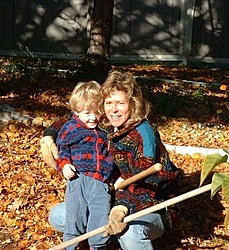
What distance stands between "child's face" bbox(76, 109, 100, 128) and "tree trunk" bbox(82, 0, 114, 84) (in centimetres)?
390

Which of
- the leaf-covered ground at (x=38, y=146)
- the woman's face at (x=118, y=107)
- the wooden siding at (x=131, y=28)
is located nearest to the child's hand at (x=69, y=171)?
the woman's face at (x=118, y=107)

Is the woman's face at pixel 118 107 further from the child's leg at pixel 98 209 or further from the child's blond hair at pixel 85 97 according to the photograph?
the child's leg at pixel 98 209

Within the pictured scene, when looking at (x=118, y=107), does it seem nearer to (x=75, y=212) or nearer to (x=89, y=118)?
(x=89, y=118)

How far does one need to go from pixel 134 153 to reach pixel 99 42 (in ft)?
14.9

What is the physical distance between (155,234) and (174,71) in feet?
26.1

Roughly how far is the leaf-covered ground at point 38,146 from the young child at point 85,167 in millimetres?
483

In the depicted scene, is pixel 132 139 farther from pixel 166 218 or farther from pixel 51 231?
pixel 51 231

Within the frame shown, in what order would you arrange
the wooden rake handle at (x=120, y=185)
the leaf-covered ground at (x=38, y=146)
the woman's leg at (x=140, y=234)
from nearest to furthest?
the wooden rake handle at (x=120, y=185)
the woman's leg at (x=140, y=234)
the leaf-covered ground at (x=38, y=146)

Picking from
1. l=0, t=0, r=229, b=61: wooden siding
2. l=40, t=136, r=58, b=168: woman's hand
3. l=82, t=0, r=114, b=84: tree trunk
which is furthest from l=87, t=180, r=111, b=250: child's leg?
l=0, t=0, r=229, b=61: wooden siding

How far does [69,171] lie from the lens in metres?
3.74

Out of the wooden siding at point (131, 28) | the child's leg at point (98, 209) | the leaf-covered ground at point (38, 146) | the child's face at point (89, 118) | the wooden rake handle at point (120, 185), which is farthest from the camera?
the wooden siding at point (131, 28)

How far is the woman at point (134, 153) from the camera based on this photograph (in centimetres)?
355

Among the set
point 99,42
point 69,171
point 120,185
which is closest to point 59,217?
point 69,171

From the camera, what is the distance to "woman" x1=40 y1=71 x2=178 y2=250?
3553mm
